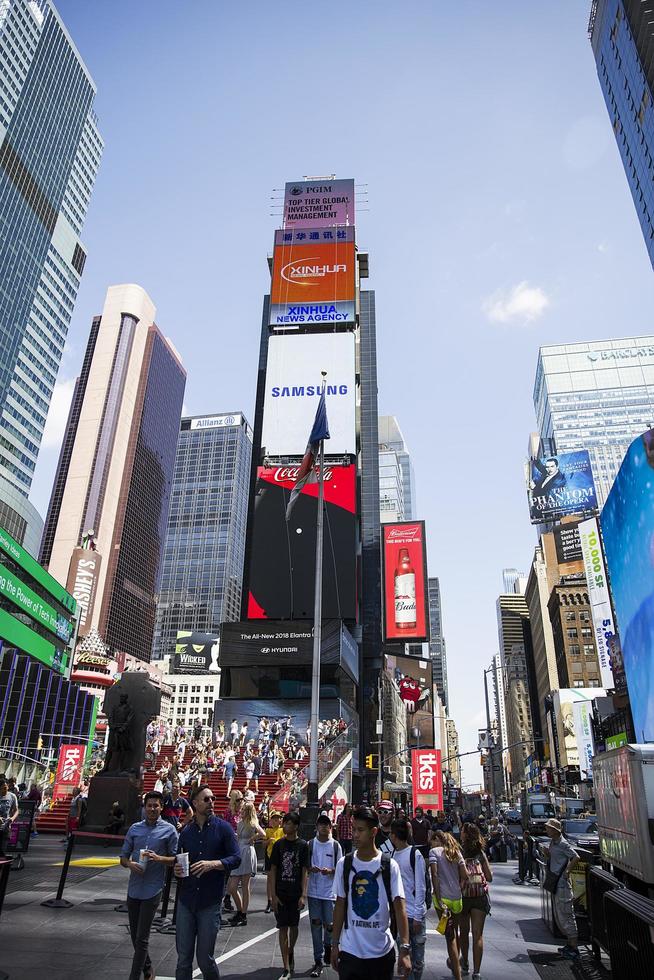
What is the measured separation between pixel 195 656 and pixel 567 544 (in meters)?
102

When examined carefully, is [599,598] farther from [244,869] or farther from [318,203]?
[244,869]

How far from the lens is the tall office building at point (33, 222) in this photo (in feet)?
370

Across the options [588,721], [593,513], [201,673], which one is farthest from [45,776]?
[201,673]

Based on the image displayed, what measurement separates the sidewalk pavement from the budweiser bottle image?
50.7 metres

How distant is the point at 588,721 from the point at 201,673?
395ft

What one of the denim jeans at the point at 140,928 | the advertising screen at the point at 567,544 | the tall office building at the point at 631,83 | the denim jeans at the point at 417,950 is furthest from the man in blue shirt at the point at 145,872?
the advertising screen at the point at 567,544

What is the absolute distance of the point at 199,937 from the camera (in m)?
5.94

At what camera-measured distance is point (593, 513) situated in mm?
94375

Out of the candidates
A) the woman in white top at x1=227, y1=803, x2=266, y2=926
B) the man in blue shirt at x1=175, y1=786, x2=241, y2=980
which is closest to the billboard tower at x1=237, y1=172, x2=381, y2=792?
the woman in white top at x1=227, y1=803, x2=266, y2=926

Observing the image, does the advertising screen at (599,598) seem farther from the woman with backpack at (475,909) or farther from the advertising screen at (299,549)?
the woman with backpack at (475,909)

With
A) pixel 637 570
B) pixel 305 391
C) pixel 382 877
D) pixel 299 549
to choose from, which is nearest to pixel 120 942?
pixel 382 877

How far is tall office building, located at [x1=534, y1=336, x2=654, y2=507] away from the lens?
514ft

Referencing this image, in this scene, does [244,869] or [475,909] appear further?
[244,869]

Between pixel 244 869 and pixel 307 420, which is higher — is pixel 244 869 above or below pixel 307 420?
below
